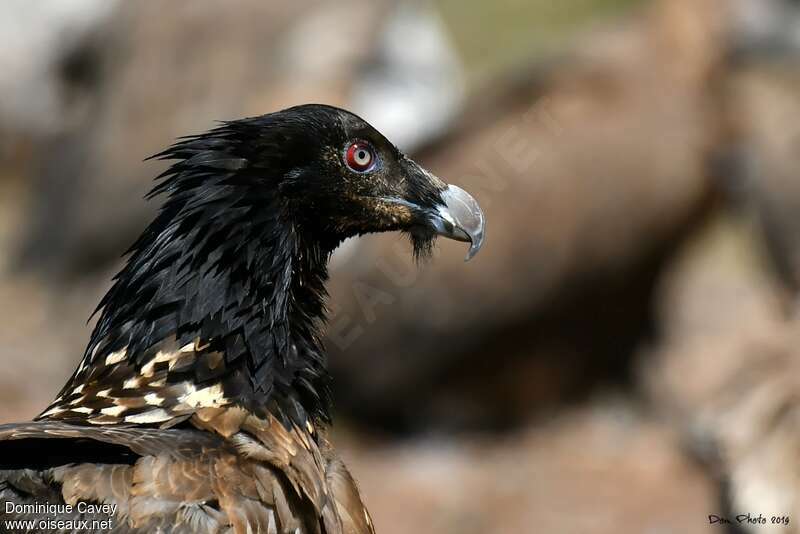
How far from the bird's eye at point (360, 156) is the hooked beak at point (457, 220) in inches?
9.8

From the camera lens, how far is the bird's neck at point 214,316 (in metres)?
3.23

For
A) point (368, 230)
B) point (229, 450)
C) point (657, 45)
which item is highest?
point (657, 45)

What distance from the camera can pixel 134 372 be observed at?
322cm

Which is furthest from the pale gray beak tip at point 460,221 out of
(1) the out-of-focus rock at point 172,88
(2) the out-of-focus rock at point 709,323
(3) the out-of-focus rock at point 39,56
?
(3) the out-of-focus rock at point 39,56

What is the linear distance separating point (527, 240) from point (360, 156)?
5.25 metres

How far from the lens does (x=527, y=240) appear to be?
8.76 metres

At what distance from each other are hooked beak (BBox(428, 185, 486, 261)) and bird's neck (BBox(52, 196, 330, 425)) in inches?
20.7

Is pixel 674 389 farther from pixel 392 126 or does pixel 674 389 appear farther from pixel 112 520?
pixel 112 520

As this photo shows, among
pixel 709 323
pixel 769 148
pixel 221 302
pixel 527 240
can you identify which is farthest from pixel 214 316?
pixel 709 323

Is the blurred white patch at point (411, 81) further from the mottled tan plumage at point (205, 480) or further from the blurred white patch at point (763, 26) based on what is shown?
the mottled tan plumage at point (205, 480)

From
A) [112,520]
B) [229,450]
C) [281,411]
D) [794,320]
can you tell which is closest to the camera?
[112,520]

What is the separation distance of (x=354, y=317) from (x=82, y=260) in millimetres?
2748

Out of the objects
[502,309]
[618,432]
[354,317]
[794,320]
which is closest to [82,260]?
[354,317]

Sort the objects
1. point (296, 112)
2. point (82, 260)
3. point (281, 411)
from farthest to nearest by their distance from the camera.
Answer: point (82, 260)
point (296, 112)
point (281, 411)
